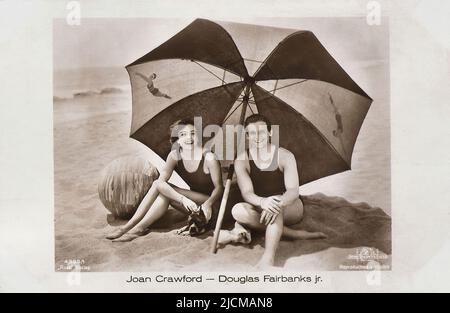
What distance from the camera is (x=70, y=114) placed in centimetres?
452

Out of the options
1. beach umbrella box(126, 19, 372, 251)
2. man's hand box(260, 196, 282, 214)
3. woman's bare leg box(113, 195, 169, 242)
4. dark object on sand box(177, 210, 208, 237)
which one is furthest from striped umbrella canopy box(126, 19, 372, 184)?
dark object on sand box(177, 210, 208, 237)

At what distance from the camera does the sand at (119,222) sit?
4.44m

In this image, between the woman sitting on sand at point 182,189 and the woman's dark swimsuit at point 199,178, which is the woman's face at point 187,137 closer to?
the woman sitting on sand at point 182,189

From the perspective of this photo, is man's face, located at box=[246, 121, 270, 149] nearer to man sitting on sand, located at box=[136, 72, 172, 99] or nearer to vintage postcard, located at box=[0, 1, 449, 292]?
vintage postcard, located at box=[0, 1, 449, 292]

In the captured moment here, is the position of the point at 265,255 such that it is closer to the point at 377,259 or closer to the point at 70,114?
the point at 377,259

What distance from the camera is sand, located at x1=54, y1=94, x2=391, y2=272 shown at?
4.44 meters

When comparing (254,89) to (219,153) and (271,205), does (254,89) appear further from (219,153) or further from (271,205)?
(271,205)

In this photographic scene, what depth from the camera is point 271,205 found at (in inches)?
172

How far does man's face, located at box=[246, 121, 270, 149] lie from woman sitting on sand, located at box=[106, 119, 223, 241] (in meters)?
0.35

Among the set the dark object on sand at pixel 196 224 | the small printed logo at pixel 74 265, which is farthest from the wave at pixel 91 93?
the small printed logo at pixel 74 265

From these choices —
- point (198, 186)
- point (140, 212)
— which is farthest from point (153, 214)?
point (198, 186)

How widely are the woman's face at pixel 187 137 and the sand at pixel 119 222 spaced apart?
33 centimetres

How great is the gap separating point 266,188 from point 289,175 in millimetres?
222
